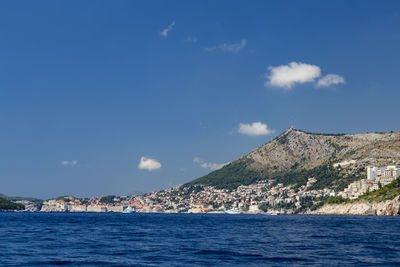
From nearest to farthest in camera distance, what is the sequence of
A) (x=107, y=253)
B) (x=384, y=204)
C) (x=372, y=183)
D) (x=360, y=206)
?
1. (x=107, y=253)
2. (x=384, y=204)
3. (x=360, y=206)
4. (x=372, y=183)

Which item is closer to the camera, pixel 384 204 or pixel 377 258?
pixel 377 258

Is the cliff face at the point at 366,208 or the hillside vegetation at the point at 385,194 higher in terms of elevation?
the hillside vegetation at the point at 385,194

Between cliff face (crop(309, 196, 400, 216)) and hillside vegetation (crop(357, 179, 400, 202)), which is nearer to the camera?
cliff face (crop(309, 196, 400, 216))

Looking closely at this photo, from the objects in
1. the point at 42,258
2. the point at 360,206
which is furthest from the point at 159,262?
the point at 360,206

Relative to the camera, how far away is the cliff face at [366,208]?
5202 inches

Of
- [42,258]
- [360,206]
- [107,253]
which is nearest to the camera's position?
[42,258]

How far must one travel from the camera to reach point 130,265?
1088 inches

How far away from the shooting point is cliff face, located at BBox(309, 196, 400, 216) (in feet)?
433

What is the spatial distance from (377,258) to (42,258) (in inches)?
1017

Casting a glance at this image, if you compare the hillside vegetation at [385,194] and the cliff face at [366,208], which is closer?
the cliff face at [366,208]

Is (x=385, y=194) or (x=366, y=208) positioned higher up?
(x=385, y=194)

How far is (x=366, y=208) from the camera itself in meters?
153

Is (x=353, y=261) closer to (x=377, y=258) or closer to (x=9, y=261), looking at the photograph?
(x=377, y=258)

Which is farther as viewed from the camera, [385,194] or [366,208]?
[366,208]
